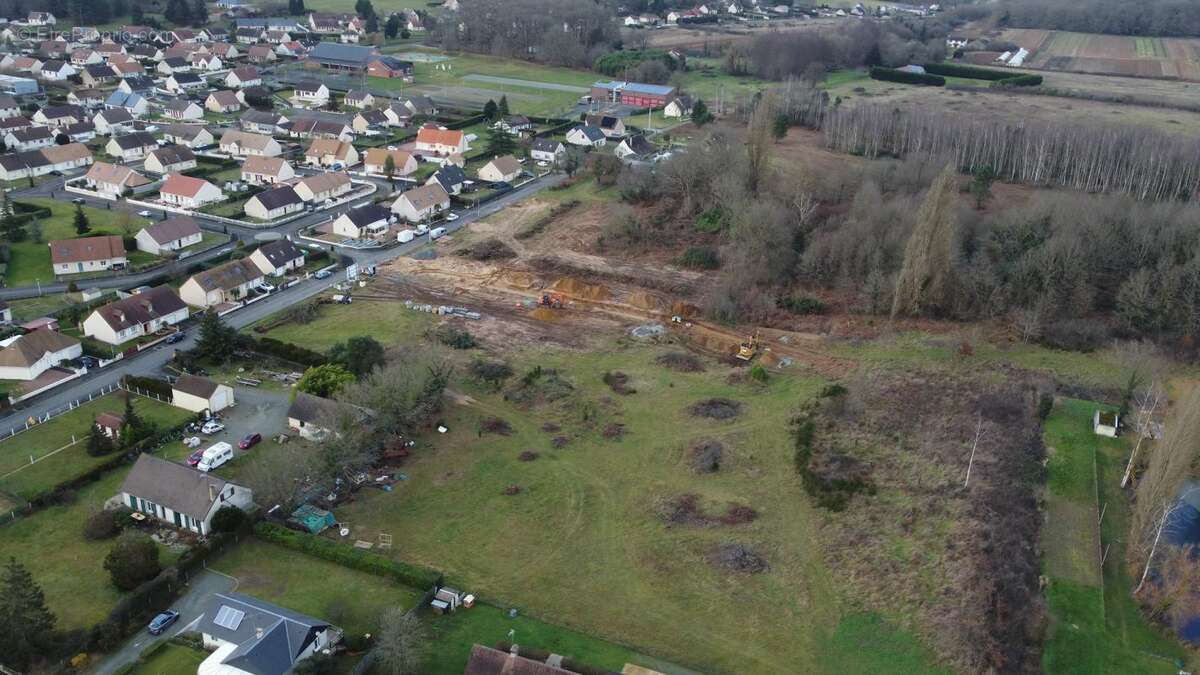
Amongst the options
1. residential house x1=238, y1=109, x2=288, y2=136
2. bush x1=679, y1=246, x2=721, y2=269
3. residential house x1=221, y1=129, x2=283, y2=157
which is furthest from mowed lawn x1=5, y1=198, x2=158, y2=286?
bush x1=679, y1=246, x2=721, y2=269

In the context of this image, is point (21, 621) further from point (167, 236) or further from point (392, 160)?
point (392, 160)

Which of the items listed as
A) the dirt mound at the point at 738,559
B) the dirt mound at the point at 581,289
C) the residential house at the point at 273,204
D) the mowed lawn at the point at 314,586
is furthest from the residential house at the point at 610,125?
the mowed lawn at the point at 314,586

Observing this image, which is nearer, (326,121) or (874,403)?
(874,403)

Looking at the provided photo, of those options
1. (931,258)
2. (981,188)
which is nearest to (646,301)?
(931,258)

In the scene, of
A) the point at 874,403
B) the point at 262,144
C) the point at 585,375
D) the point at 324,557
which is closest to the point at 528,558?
the point at 324,557

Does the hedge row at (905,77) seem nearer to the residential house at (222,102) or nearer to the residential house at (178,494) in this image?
the residential house at (222,102)

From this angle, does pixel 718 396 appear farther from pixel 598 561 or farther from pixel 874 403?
pixel 598 561
